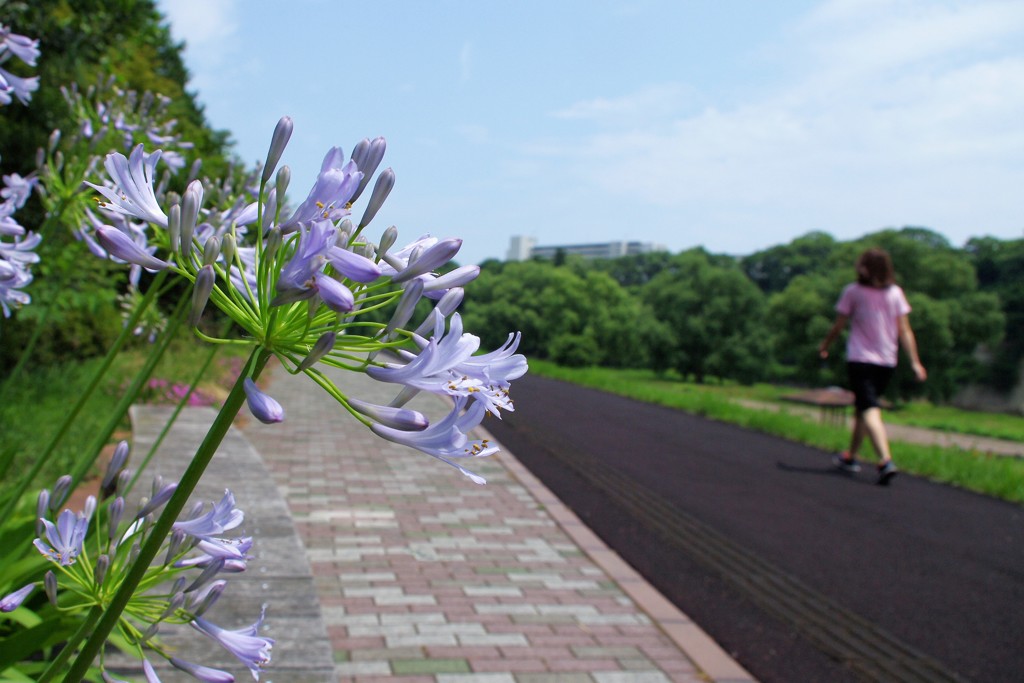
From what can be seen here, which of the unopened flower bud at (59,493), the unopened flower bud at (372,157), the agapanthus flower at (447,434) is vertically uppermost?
the unopened flower bud at (372,157)

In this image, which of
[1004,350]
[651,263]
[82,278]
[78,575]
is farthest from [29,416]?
[651,263]

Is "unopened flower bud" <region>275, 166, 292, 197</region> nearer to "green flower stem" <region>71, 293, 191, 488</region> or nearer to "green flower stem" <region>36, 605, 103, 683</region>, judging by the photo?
"green flower stem" <region>36, 605, 103, 683</region>

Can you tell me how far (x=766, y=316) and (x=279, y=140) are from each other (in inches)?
1896

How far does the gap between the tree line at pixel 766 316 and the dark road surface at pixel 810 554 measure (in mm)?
32811

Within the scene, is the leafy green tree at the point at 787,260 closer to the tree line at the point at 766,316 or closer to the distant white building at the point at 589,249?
the tree line at the point at 766,316

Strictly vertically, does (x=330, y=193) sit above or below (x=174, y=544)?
above

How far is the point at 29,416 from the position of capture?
7105 millimetres

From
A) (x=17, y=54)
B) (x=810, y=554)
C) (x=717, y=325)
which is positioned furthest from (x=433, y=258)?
(x=717, y=325)

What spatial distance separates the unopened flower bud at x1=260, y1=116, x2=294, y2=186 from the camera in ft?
3.65

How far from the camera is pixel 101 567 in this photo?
1.29 m

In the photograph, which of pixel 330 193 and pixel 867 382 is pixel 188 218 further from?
pixel 867 382

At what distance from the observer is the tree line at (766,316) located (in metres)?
41.7

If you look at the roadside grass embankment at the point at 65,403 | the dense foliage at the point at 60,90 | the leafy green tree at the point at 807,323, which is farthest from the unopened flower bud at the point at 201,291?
the leafy green tree at the point at 807,323

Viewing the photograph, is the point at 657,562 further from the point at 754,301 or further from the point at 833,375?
the point at 754,301
